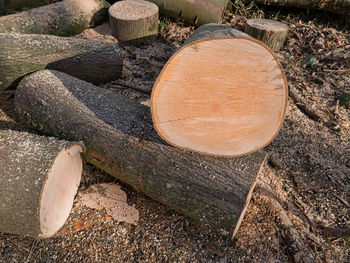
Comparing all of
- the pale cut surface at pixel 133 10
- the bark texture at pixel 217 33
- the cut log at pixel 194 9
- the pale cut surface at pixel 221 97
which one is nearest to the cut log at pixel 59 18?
the pale cut surface at pixel 133 10

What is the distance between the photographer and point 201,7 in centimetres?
387

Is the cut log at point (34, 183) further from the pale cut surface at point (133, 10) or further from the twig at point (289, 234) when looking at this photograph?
the pale cut surface at point (133, 10)

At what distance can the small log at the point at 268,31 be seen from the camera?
346 cm

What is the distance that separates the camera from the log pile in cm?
160

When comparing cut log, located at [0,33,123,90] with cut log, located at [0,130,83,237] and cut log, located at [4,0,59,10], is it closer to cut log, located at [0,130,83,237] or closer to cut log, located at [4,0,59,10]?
cut log, located at [0,130,83,237]

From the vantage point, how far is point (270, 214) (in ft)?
6.61

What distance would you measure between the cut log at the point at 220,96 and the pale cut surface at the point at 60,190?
697 millimetres

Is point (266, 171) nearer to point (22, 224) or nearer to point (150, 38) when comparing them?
point (22, 224)

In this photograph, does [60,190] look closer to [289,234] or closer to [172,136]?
[172,136]

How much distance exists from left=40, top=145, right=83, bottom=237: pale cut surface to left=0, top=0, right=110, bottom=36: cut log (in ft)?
7.52

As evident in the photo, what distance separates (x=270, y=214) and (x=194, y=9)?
310 cm

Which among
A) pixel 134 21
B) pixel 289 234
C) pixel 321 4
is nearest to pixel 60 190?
pixel 289 234

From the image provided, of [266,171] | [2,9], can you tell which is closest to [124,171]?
[266,171]

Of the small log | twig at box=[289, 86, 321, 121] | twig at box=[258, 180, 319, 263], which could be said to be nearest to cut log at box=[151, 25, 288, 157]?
twig at box=[258, 180, 319, 263]
